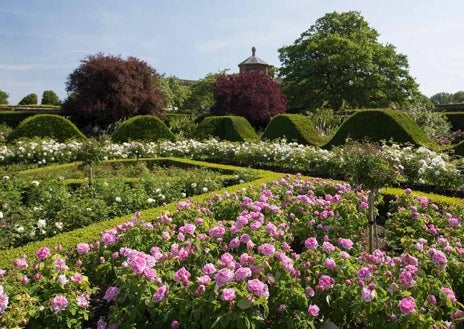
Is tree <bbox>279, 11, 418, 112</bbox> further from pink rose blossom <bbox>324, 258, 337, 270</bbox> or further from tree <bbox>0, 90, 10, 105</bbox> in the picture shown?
tree <bbox>0, 90, 10, 105</bbox>

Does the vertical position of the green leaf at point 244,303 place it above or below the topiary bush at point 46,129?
below

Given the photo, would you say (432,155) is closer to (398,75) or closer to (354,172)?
(354,172)

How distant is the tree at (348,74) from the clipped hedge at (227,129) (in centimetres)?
1278

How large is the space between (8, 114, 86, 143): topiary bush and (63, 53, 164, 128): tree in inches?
222

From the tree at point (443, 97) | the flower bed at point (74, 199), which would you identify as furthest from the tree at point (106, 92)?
the tree at point (443, 97)

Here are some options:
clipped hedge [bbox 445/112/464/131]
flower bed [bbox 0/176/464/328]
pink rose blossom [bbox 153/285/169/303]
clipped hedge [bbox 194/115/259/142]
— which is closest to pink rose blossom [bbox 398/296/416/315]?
flower bed [bbox 0/176/464/328]

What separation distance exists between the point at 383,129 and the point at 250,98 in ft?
35.1

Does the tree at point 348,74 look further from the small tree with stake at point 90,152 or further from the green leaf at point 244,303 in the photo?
the green leaf at point 244,303

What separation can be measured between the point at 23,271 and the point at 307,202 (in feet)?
9.51

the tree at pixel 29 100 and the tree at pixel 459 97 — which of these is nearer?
the tree at pixel 29 100

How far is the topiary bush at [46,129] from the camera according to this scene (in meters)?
12.7

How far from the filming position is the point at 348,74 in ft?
86.5

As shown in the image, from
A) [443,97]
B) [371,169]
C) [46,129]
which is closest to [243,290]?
[371,169]

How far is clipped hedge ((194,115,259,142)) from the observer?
14.6 m
